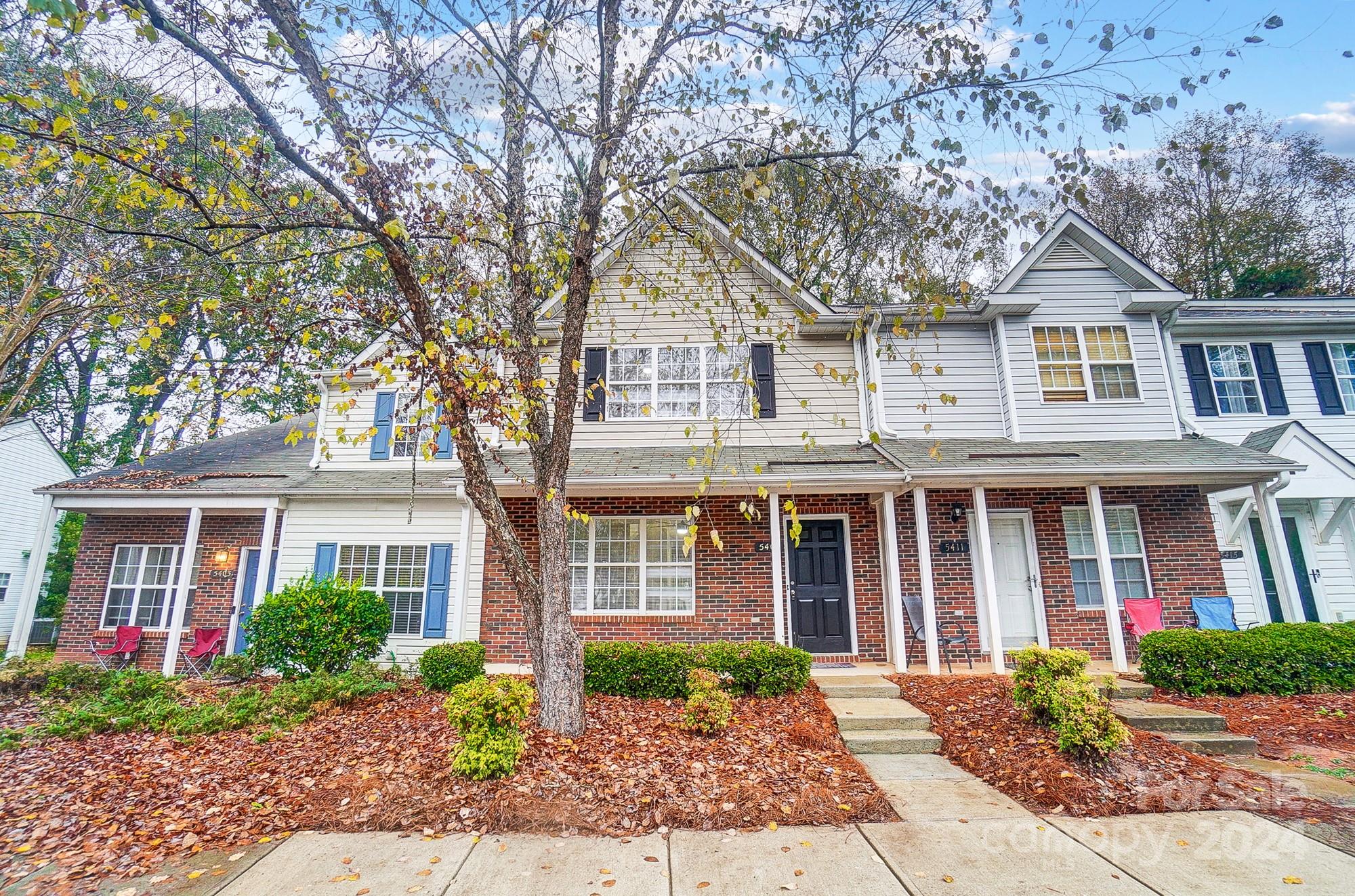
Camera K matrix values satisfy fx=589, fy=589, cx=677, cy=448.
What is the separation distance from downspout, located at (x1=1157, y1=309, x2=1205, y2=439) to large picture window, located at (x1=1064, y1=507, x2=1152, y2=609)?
1911mm

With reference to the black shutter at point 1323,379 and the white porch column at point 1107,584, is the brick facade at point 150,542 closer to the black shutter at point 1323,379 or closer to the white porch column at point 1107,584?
the white porch column at point 1107,584

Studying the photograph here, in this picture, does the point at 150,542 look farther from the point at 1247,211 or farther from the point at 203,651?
the point at 1247,211

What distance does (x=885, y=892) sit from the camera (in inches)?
129

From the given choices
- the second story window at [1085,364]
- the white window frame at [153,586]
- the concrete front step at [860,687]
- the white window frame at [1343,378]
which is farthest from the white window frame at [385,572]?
the white window frame at [1343,378]

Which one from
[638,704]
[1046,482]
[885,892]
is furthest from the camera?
[1046,482]

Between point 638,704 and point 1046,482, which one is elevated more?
point 1046,482

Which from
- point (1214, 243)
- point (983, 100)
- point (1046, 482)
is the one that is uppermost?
point (1214, 243)

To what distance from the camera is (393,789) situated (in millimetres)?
4535

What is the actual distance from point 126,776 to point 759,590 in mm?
7399

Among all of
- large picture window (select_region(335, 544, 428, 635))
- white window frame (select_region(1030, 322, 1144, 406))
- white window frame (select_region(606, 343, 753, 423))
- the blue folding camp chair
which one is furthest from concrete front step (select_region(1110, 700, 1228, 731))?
large picture window (select_region(335, 544, 428, 635))

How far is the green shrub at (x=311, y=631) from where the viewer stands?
8414 mm

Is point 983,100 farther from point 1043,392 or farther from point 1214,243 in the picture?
point 1214,243

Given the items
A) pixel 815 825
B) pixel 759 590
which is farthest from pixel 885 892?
pixel 759 590

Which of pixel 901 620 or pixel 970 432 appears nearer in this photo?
pixel 901 620
